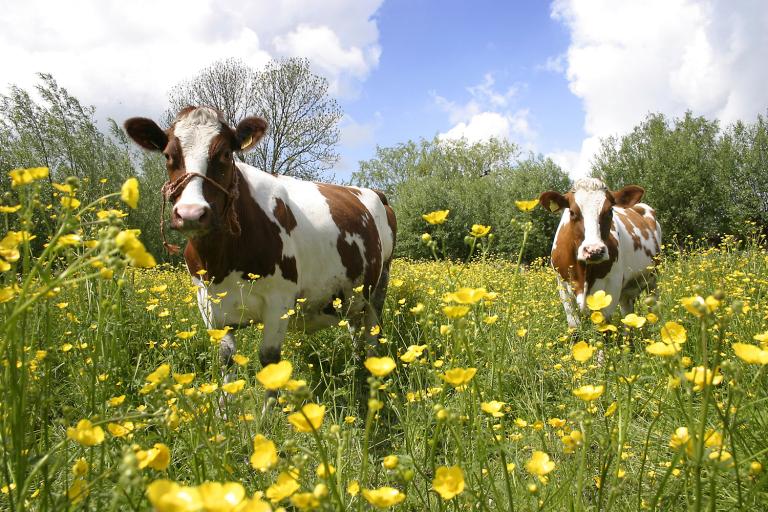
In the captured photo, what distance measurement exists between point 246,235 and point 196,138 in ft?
2.38

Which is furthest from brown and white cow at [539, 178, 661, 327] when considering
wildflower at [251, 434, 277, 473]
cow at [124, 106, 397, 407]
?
wildflower at [251, 434, 277, 473]

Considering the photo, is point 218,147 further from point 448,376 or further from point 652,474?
point 652,474

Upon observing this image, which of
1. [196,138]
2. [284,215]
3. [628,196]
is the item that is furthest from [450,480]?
[628,196]

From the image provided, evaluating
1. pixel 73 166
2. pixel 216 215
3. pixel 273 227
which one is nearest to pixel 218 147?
pixel 216 215

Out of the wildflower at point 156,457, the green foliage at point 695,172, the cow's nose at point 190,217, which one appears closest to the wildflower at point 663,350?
the wildflower at point 156,457

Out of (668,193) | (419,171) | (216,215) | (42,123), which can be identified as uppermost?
(419,171)

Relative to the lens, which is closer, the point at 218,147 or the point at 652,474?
the point at 652,474

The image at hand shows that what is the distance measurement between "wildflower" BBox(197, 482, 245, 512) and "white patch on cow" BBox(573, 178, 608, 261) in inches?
171

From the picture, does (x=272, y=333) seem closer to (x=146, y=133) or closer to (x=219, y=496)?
(x=146, y=133)

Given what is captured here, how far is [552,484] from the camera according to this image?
5.87 feet

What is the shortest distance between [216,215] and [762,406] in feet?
10.2

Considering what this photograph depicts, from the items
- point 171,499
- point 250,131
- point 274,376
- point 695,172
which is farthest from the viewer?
point 695,172

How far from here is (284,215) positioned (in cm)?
380

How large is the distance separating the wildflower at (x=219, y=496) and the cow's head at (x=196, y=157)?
2.18 m
